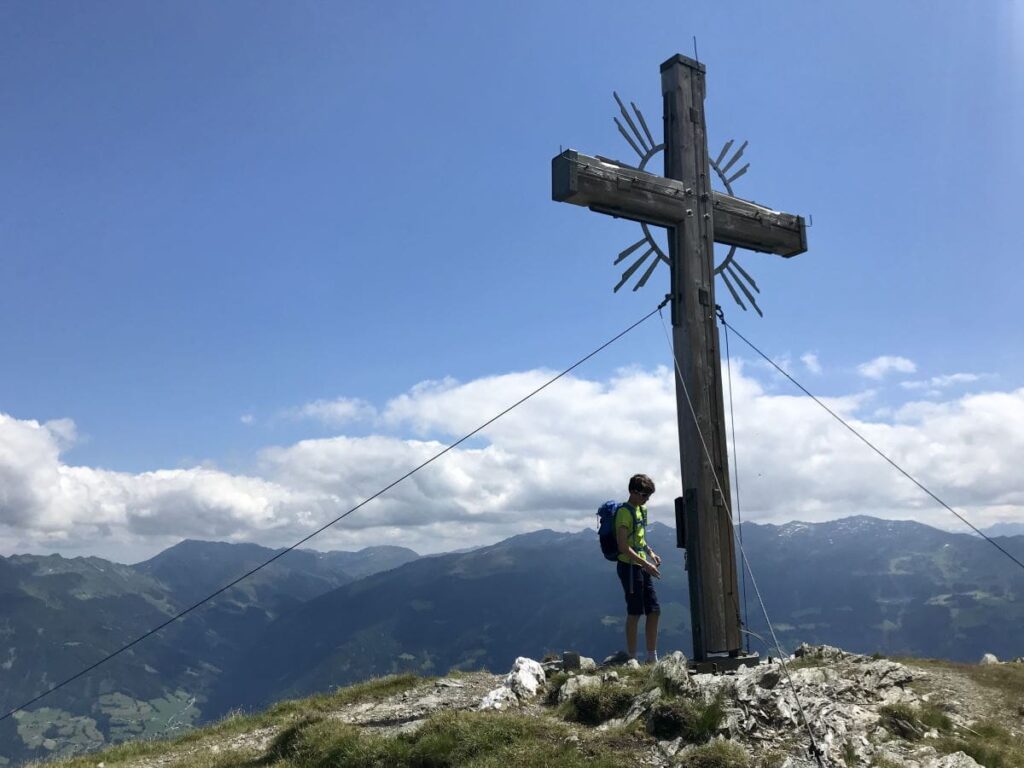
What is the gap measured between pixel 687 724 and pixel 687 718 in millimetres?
58

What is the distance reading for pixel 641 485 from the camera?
37.2ft

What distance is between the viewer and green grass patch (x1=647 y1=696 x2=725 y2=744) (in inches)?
299

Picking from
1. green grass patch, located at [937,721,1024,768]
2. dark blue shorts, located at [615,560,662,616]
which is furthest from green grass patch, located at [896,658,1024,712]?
dark blue shorts, located at [615,560,662,616]

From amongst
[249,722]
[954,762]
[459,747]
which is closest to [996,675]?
[954,762]

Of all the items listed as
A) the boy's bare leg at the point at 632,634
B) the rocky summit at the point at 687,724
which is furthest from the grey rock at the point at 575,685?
the boy's bare leg at the point at 632,634

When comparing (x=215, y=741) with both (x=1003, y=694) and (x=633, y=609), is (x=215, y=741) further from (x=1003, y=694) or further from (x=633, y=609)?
(x=1003, y=694)

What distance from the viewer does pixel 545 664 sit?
1259cm

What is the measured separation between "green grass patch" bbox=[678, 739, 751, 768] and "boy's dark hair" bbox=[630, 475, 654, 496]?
448 centimetres

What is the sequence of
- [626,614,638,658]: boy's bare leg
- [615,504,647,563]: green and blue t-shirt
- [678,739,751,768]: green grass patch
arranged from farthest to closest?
[626,614,638,658]: boy's bare leg < [615,504,647,563]: green and blue t-shirt < [678,739,751,768]: green grass patch

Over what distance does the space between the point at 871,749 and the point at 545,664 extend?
6103 mm

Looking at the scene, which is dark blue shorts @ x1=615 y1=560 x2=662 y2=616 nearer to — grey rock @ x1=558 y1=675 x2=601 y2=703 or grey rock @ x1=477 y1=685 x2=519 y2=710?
grey rock @ x1=558 y1=675 x2=601 y2=703

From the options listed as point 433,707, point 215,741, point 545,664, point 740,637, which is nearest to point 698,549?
point 740,637

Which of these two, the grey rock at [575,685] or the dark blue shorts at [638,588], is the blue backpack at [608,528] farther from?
the grey rock at [575,685]

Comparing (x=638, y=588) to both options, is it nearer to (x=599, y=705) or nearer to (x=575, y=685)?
(x=575, y=685)
